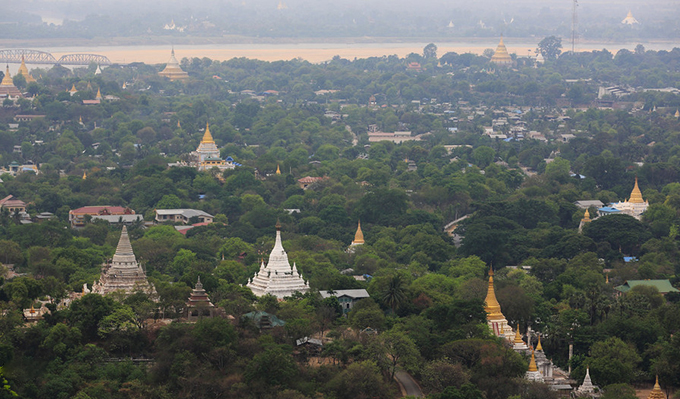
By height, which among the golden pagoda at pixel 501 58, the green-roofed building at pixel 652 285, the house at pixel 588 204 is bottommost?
the golden pagoda at pixel 501 58

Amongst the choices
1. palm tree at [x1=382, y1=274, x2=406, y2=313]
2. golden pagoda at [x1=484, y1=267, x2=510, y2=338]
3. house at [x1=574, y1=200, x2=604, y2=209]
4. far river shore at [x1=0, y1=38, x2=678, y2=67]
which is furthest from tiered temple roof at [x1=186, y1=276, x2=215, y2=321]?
far river shore at [x1=0, y1=38, x2=678, y2=67]

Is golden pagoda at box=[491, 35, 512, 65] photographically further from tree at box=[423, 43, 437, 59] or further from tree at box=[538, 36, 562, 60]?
tree at box=[423, 43, 437, 59]

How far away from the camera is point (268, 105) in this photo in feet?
380

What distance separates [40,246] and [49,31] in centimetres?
13964

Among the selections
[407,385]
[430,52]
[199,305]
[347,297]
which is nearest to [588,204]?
[347,297]

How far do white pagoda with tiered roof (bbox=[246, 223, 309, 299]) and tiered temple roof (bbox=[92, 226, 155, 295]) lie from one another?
3614 mm

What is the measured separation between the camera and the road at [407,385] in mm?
36469

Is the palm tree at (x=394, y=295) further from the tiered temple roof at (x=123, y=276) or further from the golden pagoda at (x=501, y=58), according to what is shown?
the golden pagoda at (x=501, y=58)

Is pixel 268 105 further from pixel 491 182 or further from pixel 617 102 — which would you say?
pixel 491 182

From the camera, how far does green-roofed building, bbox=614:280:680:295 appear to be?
46562 millimetres

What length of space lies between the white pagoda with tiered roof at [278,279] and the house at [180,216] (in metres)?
18.3

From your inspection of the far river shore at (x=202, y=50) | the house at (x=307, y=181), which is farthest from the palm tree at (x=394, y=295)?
the far river shore at (x=202, y=50)

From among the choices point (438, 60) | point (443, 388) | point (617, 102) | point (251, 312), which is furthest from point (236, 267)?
point (438, 60)

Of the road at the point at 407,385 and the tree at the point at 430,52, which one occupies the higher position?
the road at the point at 407,385
